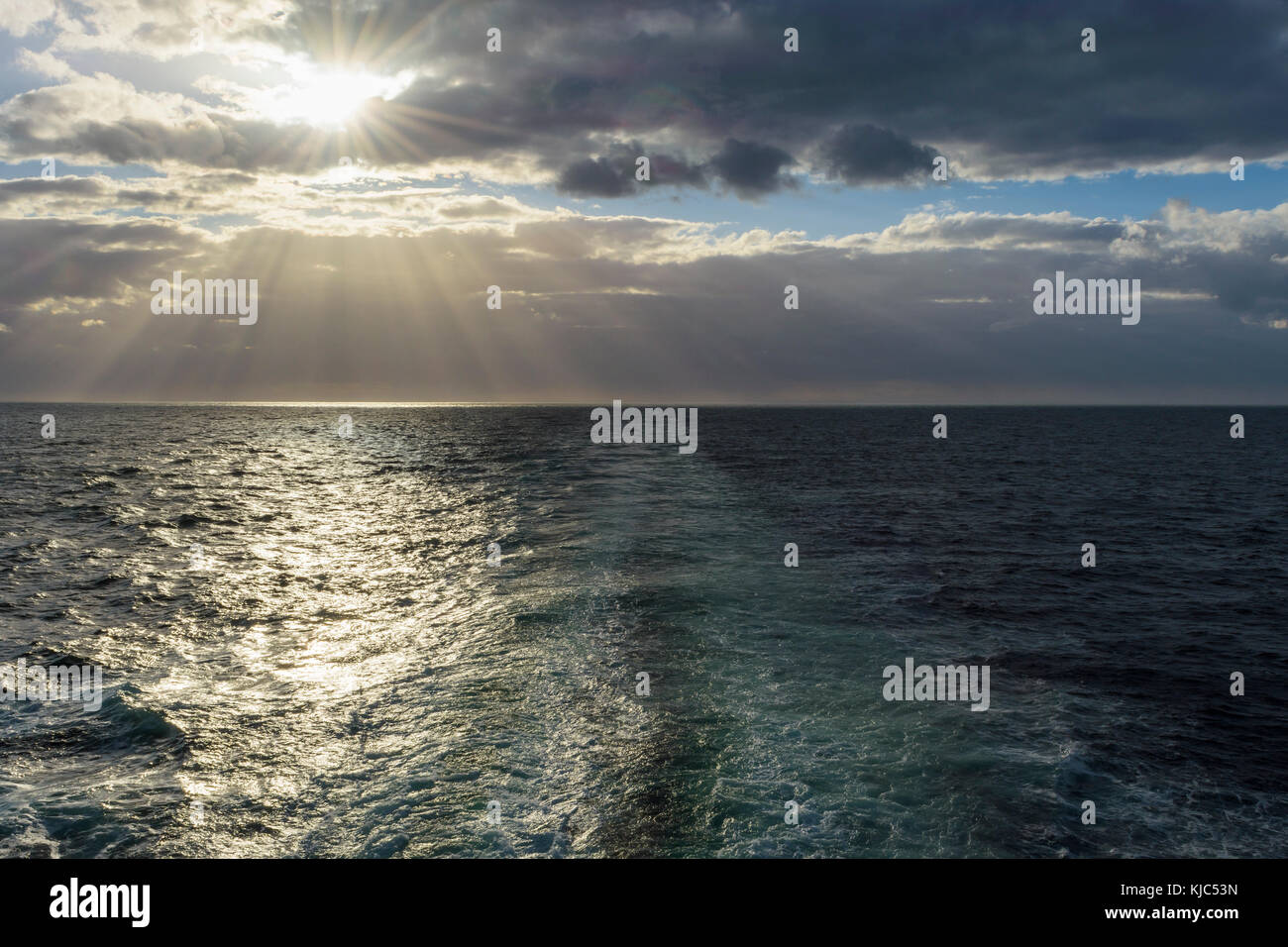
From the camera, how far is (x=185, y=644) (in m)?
17.9

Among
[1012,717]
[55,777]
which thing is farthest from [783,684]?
[55,777]

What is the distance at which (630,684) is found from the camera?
15.7m

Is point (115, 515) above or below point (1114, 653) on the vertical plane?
above

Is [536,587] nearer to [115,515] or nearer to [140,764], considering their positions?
[140,764]

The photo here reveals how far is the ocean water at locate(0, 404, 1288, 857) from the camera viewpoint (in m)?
10.4

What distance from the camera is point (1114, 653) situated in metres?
18.5

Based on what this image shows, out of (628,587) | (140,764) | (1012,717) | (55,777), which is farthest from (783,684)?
(55,777)

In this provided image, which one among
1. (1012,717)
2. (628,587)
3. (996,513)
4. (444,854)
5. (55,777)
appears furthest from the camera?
(996,513)

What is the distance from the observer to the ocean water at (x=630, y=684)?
34.2 feet

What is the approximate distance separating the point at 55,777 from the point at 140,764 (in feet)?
3.93
